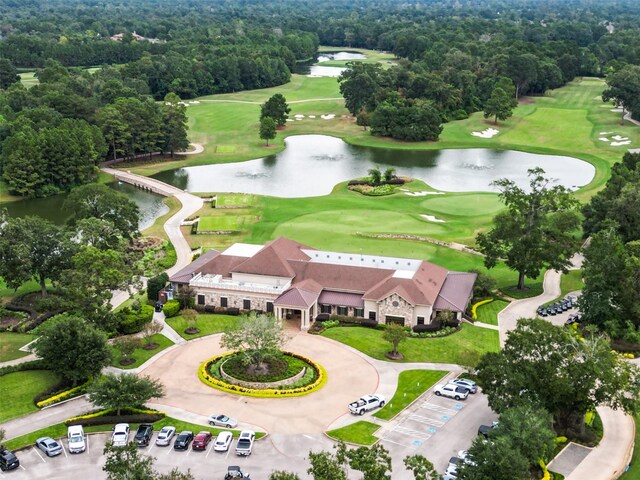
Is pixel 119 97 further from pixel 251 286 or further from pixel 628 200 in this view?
pixel 628 200

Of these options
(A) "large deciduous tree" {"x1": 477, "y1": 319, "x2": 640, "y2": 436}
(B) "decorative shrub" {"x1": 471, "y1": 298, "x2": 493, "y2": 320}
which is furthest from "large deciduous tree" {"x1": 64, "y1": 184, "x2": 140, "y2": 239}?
(A) "large deciduous tree" {"x1": 477, "y1": 319, "x2": 640, "y2": 436}

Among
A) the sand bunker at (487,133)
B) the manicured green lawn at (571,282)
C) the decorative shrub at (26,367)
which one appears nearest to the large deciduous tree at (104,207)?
the decorative shrub at (26,367)

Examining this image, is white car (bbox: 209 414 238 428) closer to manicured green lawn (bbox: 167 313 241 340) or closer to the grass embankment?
the grass embankment

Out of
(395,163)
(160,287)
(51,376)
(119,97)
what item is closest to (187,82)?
(119,97)

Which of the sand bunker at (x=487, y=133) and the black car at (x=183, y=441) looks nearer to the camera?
the black car at (x=183, y=441)

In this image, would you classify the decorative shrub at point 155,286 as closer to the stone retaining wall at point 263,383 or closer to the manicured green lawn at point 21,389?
the manicured green lawn at point 21,389

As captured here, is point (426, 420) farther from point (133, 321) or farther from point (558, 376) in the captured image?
point (133, 321)
